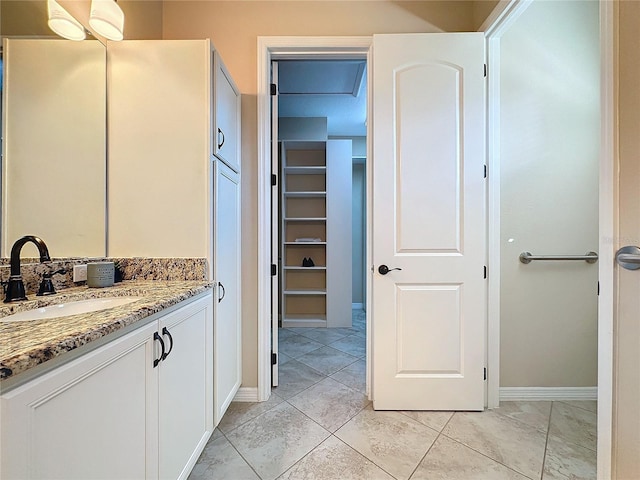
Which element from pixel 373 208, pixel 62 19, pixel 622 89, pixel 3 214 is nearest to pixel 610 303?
pixel 622 89

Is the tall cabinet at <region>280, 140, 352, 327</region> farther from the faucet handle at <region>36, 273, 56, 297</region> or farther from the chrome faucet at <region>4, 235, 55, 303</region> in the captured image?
the chrome faucet at <region>4, 235, 55, 303</region>

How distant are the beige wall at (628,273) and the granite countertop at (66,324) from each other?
4.93 feet

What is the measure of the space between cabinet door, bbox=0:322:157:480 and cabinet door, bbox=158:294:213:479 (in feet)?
0.19

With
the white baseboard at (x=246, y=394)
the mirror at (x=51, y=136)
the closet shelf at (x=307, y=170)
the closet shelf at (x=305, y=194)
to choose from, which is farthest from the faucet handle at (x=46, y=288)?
the closet shelf at (x=307, y=170)

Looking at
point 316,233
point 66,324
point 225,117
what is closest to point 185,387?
point 66,324

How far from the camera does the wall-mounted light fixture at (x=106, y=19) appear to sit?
1.20 metres

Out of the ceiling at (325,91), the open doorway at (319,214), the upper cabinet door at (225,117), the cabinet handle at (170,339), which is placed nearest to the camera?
the cabinet handle at (170,339)

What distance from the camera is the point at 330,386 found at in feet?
6.56

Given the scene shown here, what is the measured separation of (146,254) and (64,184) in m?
→ 0.45

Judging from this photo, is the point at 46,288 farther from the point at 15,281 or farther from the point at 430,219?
the point at 430,219

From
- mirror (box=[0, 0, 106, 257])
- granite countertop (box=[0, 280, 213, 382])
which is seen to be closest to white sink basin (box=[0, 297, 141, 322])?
granite countertop (box=[0, 280, 213, 382])

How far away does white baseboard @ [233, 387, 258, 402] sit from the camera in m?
1.80

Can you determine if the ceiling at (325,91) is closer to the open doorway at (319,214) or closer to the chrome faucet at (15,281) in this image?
the open doorway at (319,214)

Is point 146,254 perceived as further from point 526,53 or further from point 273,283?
point 526,53
